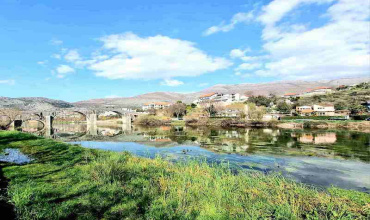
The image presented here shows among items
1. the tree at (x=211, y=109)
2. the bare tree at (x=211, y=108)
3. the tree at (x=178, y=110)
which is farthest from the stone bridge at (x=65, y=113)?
the bare tree at (x=211, y=108)

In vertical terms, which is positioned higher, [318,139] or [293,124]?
[293,124]

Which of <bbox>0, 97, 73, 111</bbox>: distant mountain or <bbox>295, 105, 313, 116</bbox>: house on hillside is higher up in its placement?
<bbox>0, 97, 73, 111</bbox>: distant mountain

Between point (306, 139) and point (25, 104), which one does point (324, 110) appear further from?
point (25, 104)

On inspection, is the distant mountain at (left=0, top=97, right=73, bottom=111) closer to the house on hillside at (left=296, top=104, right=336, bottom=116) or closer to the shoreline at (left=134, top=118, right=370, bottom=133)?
the shoreline at (left=134, top=118, right=370, bottom=133)

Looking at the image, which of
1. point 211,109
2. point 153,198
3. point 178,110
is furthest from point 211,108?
point 153,198

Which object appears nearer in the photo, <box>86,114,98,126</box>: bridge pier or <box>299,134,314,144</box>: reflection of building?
<box>299,134,314,144</box>: reflection of building

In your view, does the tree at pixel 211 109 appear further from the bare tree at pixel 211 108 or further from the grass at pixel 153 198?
the grass at pixel 153 198

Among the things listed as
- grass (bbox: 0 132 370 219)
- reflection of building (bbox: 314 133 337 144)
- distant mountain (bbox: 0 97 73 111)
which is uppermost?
distant mountain (bbox: 0 97 73 111)

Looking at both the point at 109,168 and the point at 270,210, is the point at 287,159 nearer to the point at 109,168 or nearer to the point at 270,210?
the point at 270,210

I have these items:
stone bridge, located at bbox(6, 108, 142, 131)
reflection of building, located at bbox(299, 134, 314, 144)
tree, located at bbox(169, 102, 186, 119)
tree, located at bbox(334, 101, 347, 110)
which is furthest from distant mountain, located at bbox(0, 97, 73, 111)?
tree, located at bbox(334, 101, 347, 110)

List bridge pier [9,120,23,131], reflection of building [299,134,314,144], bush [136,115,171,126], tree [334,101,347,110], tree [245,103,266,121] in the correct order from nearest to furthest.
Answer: reflection of building [299,134,314,144] < bridge pier [9,120,23,131] < tree [245,103,266,121] < bush [136,115,171,126] < tree [334,101,347,110]

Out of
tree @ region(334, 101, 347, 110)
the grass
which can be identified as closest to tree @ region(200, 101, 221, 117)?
Answer: tree @ region(334, 101, 347, 110)

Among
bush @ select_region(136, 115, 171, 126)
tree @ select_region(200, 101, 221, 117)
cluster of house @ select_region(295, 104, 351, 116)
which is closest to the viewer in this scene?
bush @ select_region(136, 115, 171, 126)

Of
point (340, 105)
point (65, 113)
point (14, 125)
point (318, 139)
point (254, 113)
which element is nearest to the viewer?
point (318, 139)
